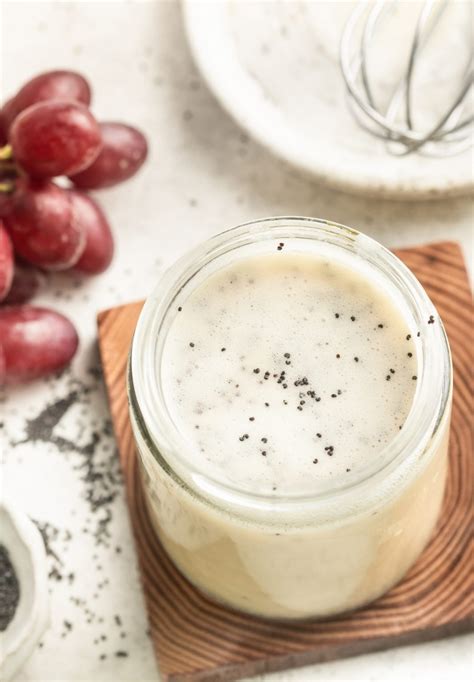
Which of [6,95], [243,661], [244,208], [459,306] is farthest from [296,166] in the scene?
[243,661]

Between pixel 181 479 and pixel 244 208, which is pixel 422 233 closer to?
pixel 244 208

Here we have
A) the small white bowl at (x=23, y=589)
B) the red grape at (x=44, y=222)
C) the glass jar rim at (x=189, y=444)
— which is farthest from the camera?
the red grape at (x=44, y=222)

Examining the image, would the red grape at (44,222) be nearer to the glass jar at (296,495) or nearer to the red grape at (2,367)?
the red grape at (2,367)

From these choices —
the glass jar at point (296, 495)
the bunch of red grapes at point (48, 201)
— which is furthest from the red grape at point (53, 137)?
the glass jar at point (296, 495)

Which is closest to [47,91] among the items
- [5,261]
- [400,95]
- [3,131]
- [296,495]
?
[3,131]

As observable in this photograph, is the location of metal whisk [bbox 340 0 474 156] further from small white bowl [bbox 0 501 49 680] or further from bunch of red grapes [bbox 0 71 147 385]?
small white bowl [bbox 0 501 49 680]

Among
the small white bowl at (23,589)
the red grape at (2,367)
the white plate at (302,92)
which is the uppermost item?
the white plate at (302,92)

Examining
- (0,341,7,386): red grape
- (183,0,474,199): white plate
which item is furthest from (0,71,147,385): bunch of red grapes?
(183,0,474,199): white plate
